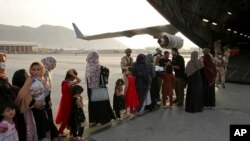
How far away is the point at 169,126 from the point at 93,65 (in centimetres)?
217

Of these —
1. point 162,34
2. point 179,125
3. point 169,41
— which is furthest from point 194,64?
point 162,34

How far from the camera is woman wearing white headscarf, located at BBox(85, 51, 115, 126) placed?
655 cm

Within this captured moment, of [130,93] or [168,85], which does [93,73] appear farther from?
[168,85]

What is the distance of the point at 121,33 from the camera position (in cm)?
2252

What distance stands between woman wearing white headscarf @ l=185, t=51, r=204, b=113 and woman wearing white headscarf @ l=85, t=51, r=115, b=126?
2.70 metres

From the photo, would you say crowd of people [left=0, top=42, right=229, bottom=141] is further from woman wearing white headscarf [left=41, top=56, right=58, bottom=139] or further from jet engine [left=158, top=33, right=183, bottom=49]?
jet engine [left=158, top=33, right=183, bottom=49]

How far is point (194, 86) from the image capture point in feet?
27.8

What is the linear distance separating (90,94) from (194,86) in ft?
10.6

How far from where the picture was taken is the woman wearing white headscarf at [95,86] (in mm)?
6551

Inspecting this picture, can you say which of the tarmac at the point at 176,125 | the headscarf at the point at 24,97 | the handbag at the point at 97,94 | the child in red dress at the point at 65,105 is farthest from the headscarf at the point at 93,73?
the headscarf at the point at 24,97

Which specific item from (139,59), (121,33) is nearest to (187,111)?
(139,59)

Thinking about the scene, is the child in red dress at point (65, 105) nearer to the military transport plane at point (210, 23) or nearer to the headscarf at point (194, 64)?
the headscarf at point (194, 64)

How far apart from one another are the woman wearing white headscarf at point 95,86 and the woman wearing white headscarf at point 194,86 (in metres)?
2.70

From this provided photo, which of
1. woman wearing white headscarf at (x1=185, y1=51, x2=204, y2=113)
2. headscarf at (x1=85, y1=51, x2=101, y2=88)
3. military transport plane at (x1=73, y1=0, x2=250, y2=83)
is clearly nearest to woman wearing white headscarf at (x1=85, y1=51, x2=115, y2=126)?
headscarf at (x1=85, y1=51, x2=101, y2=88)
